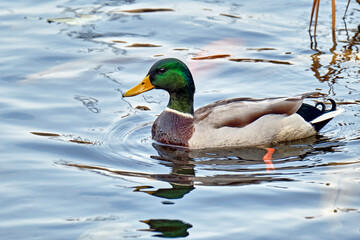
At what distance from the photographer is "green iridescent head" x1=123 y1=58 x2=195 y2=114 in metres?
7.55

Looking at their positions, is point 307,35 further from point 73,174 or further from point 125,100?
point 73,174

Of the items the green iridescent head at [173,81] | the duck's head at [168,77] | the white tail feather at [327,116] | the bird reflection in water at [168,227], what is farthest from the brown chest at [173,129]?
the bird reflection in water at [168,227]

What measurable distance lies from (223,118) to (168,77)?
74cm

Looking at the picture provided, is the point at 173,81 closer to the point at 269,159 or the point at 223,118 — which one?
the point at 223,118

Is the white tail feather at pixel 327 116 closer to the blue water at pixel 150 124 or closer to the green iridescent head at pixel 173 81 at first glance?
the blue water at pixel 150 124

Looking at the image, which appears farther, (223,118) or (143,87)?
(143,87)

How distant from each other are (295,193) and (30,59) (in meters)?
A: 4.81

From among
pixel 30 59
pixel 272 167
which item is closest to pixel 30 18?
pixel 30 59

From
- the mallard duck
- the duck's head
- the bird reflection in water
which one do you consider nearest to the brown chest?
the mallard duck

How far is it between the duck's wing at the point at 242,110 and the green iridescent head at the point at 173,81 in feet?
0.63

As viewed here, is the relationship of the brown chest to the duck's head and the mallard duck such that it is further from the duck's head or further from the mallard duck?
the duck's head

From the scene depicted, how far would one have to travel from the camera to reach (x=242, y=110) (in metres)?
7.40

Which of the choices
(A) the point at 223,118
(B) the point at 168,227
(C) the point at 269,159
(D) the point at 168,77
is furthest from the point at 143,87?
(B) the point at 168,227

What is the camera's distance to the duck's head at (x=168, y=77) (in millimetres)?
7547
